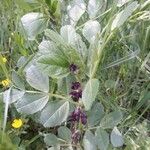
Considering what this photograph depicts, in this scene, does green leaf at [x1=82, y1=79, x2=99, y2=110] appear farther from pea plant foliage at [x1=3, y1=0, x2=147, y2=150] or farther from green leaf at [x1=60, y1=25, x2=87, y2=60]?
green leaf at [x1=60, y1=25, x2=87, y2=60]

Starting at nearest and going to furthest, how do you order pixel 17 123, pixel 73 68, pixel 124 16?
pixel 124 16 < pixel 73 68 < pixel 17 123

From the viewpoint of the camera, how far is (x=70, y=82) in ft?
4.24

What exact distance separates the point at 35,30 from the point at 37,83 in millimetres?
193

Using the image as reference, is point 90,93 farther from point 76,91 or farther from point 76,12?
point 76,12

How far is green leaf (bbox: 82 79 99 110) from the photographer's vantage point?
1.10m

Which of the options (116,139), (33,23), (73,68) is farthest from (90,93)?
(33,23)

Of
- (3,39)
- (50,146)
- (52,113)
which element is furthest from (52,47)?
(3,39)

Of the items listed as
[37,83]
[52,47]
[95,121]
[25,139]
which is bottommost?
[25,139]

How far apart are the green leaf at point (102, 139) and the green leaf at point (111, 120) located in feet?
0.08

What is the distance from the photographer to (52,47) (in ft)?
3.94

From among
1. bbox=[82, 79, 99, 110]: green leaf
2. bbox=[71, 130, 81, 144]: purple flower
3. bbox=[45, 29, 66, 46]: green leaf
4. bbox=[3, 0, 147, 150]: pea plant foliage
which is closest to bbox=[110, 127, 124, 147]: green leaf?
bbox=[3, 0, 147, 150]: pea plant foliage

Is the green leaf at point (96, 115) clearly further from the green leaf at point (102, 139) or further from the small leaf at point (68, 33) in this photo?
the small leaf at point (68, 33)

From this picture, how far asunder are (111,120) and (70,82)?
Answer: 167mm

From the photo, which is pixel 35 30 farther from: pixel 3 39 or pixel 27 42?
pixel 3 39
